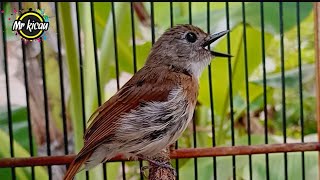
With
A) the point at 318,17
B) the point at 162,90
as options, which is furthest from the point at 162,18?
the point at 162,90

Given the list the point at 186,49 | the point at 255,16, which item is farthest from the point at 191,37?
the point at 255,16

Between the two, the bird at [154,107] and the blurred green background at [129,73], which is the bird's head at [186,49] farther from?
the blurred green background at [129,73]

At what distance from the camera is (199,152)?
1.89 metres

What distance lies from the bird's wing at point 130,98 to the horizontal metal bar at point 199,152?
0.86ft

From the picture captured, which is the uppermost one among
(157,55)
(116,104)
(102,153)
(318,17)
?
(318,17)

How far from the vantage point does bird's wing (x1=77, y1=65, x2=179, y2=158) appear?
1.57 metres

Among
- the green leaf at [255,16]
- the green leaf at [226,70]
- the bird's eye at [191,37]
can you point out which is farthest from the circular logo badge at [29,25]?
the green leaf at [226,70]

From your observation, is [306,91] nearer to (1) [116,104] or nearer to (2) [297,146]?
(2) [297,146]

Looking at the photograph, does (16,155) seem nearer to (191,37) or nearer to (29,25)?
(29,25)

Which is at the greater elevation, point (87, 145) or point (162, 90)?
point (162, 90)

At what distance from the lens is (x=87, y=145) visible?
1533mm

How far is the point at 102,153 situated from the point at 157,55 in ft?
1.04

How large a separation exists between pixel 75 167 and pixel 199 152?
50cm

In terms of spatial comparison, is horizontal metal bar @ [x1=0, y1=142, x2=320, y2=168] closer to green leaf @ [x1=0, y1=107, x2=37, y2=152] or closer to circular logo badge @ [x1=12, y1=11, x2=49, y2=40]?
circular logo badge @ [x1=12, y1=11, x2=49, y2=40]
